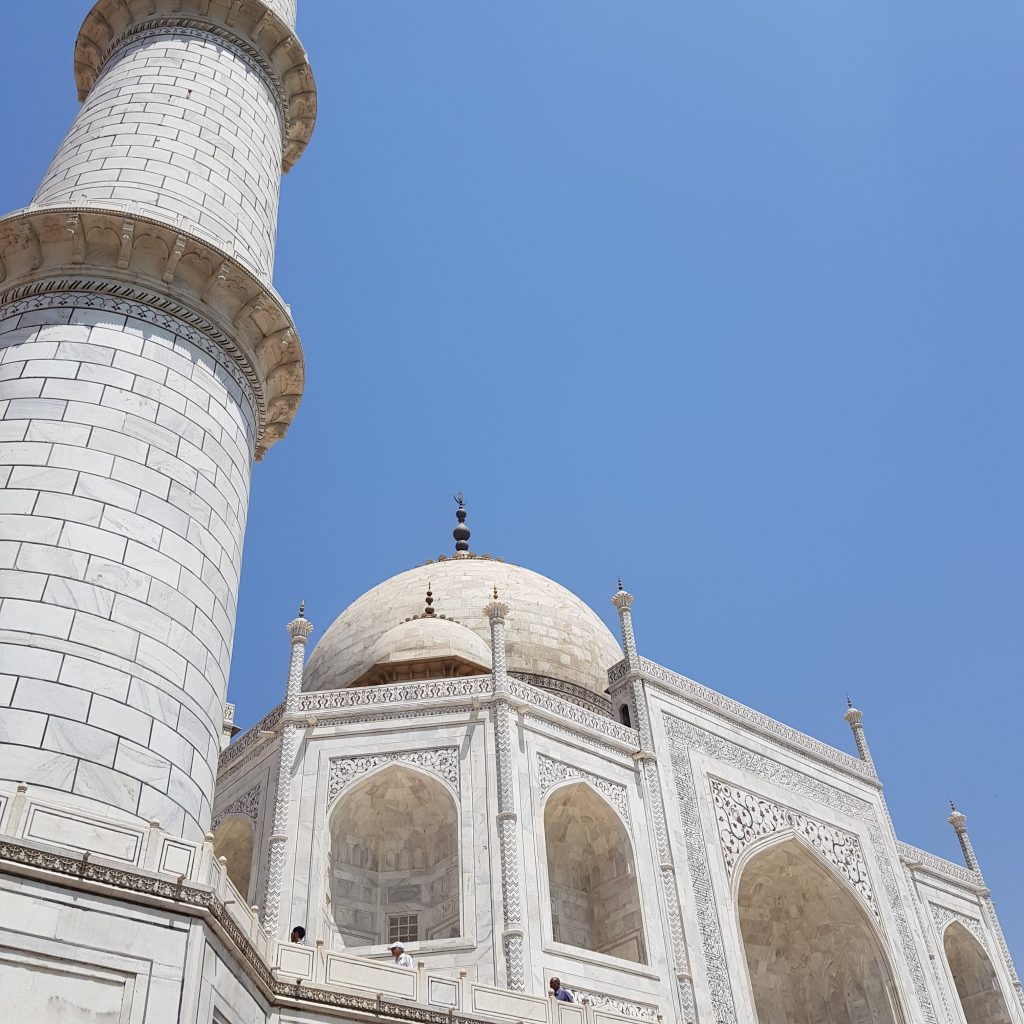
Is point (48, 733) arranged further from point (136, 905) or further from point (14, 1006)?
point (14, 1006)

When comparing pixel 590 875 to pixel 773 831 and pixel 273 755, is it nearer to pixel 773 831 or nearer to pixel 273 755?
pixel 773 831

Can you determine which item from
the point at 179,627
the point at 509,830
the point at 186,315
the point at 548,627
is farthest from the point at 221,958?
the point at 548,627

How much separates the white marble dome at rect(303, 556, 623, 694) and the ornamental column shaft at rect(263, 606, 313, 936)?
3270 mm

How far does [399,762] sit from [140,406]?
956cm

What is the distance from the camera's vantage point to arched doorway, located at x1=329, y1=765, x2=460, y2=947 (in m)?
15.5

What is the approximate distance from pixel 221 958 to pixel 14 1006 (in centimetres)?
135

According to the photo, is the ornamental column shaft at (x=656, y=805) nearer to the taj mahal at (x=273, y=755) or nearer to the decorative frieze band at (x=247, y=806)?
the taj mahal at (x=273, y=755)

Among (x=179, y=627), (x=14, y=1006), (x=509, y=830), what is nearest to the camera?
(x=14, y=1006)

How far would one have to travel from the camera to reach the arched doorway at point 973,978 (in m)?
21.9

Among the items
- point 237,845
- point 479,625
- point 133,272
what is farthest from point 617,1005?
point 133,272

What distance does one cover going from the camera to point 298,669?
17203 mm

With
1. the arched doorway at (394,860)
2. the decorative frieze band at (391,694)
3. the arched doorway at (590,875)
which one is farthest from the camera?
the decorative frieze band at (391,694)

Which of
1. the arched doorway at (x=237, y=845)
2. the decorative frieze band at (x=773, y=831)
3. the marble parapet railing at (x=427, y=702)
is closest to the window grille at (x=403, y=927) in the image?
the arched doorway at (x=237, y=845)

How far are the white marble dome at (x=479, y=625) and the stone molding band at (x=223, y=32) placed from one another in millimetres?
11149
